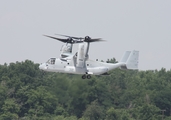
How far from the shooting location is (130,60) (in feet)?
278

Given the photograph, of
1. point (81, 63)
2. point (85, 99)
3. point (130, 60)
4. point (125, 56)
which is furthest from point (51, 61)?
point (85, 99)

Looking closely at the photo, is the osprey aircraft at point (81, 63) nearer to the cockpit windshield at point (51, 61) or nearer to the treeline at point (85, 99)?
the cockpit windshield at point (51, 61)

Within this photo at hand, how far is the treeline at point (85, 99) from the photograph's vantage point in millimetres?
120938

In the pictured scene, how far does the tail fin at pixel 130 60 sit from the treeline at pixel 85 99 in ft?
86.5

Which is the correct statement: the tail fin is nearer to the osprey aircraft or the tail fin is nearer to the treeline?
the osprey aircraft

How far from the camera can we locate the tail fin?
84750 mm

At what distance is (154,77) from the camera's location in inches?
5714

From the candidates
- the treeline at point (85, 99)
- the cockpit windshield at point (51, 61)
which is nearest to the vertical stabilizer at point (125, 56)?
the cockpit windshield at point (51, 61)

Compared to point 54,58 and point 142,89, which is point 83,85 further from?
point 142,89

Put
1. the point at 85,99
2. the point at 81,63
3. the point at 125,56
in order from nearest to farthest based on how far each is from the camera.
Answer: the point at 81,63 < the point at 125,56 < the point at 85,99

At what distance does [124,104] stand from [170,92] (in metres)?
6.55

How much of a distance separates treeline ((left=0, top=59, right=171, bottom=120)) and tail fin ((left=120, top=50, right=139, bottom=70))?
2636 centimetres

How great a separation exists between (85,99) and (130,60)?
97.6ft

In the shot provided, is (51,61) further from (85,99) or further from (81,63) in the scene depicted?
(85,99)
